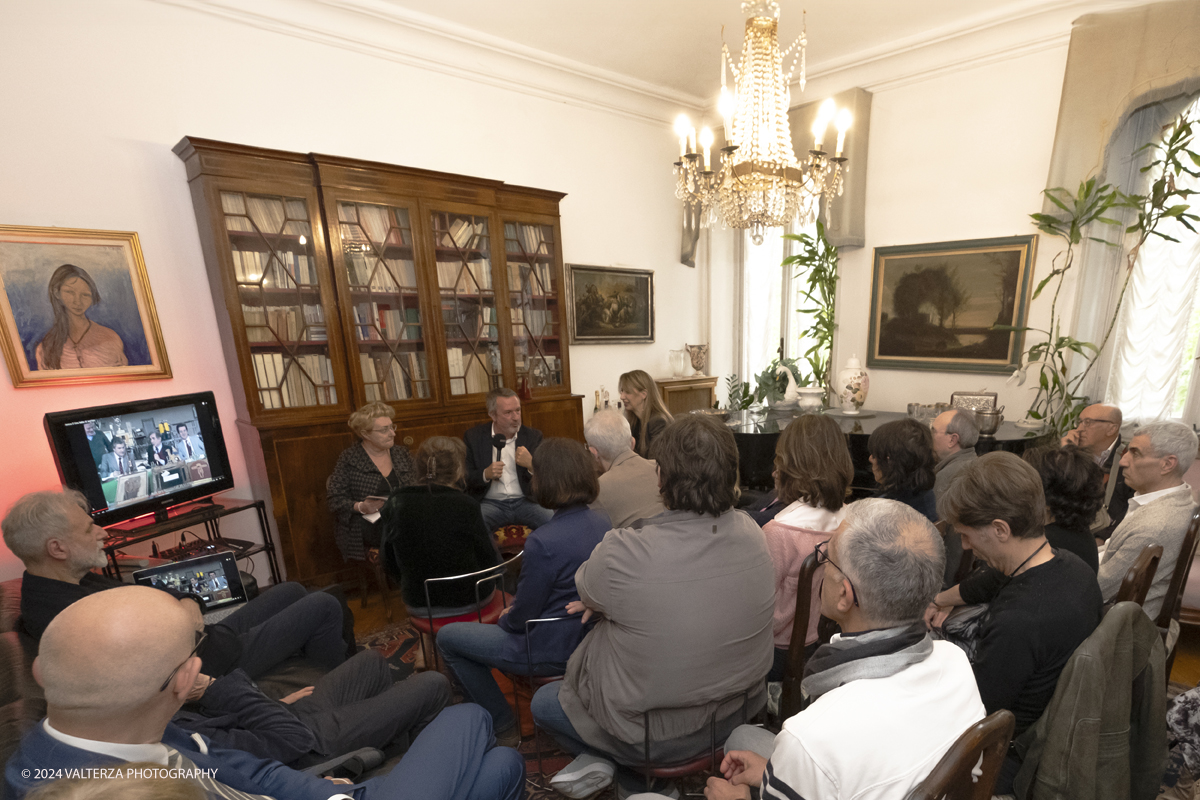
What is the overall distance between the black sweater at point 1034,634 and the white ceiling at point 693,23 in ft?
13.2

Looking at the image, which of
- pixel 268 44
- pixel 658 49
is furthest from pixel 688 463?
pixel 658 49

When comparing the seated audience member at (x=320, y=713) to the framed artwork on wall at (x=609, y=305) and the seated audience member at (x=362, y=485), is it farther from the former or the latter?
the framed artwork on wall at (x=609, y=305)

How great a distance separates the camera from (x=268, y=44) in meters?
3.34

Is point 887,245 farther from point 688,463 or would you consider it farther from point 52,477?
point 52,477

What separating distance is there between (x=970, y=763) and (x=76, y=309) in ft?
13.7

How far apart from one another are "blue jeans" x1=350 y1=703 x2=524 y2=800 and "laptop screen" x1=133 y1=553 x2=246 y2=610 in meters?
1.50

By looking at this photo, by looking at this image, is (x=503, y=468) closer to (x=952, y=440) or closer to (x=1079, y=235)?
(x=952, y=440)

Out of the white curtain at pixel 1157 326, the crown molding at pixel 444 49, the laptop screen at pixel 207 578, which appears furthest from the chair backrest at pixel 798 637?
the crown molding at pixel 444 49

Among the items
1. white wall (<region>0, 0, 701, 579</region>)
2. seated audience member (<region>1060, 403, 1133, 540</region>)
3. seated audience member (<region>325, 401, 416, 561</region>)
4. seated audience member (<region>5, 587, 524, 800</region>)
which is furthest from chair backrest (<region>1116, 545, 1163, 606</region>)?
white wall (<region>0, 0, 701, 579</region>)

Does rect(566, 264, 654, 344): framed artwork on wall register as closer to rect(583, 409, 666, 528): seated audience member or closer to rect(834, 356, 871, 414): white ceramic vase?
rect(834, 356, 871, 414): white ceramic vase

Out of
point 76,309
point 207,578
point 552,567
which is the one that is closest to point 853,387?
point 552,567

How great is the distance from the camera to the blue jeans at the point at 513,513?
339cm

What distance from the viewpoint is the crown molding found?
3332 millimetres

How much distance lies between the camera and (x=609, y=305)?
206 inches
